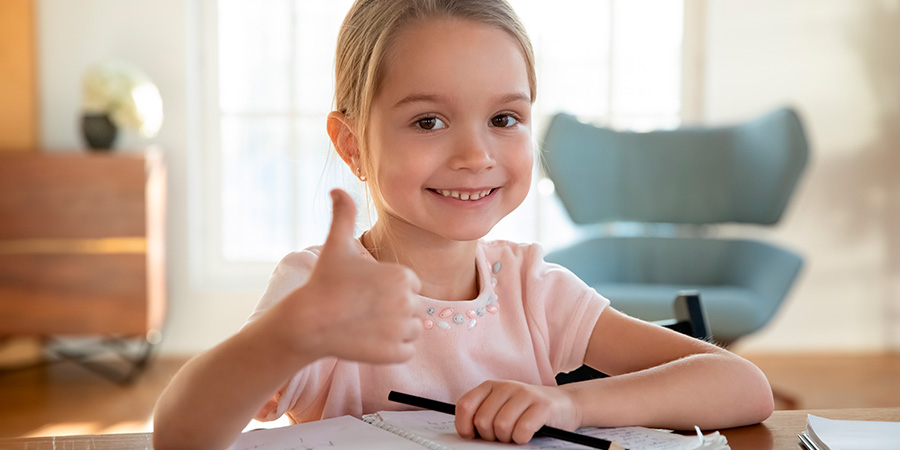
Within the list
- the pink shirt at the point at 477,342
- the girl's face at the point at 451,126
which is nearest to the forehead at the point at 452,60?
the girl's face at the point at 451,126

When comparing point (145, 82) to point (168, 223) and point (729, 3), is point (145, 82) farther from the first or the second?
point (729, 3)

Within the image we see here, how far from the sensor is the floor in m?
2.66

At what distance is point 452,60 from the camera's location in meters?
0.87

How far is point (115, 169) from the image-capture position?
9.99 ft

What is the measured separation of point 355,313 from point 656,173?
2.43 m

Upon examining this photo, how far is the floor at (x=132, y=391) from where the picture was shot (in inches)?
105

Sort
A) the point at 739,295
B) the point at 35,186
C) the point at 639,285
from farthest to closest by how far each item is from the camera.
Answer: the point at 35,186
the point at 639,285
the point at 739,295

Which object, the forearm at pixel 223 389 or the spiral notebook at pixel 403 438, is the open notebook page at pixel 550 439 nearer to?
the spiral notebook at pixel 403 438

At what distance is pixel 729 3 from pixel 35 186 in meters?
2.77

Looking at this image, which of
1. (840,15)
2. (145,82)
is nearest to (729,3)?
(840,15)

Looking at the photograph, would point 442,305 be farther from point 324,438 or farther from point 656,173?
point 656,173

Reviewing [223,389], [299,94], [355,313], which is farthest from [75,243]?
[355,313]

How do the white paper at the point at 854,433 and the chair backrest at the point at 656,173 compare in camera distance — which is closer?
the white paper at the point at 854,433

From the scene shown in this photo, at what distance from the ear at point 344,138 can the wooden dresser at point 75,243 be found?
2.24m
